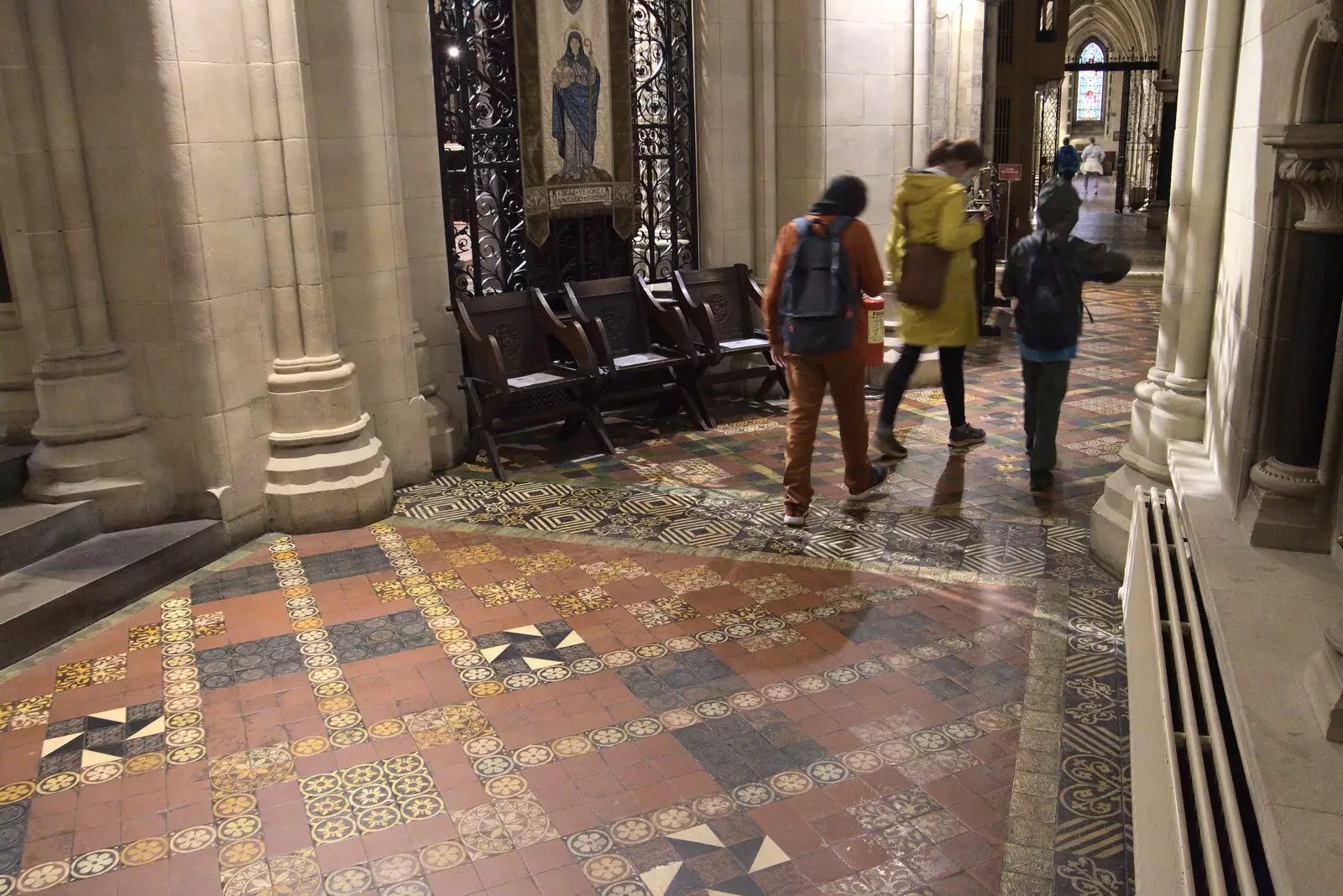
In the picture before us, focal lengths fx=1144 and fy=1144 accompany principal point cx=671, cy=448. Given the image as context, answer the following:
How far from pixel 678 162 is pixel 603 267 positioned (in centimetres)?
98

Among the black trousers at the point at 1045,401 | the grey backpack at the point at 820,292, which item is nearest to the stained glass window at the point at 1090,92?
the black trousers at the point at 1045,401

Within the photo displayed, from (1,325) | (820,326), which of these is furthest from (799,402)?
(1,325)

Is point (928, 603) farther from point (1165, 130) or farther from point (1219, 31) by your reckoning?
point (1165, 130)

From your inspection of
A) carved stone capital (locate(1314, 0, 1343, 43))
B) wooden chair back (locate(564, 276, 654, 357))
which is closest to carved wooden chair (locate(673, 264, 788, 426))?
wooden chair back (locate(564, 276, 654, 357))

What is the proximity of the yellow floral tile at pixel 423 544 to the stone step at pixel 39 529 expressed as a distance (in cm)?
136

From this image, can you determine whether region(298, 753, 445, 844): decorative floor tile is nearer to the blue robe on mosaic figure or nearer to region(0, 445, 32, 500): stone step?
region(0, 445, 32, 500): stone step

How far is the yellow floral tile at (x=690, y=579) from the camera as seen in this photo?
4.67m

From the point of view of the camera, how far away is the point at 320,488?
5438mm

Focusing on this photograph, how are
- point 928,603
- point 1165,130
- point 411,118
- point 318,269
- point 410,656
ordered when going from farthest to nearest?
point 1165,130 → point 411,118 → point 318,269 → point 928,603 → point 410,656

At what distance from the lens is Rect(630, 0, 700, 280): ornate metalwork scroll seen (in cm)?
756

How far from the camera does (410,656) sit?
4.14 m

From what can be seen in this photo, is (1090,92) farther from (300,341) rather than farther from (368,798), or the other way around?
(368,798)

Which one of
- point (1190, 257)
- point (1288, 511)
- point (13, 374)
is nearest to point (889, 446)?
point (1190, 257)

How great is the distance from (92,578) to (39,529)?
0.44 metres
